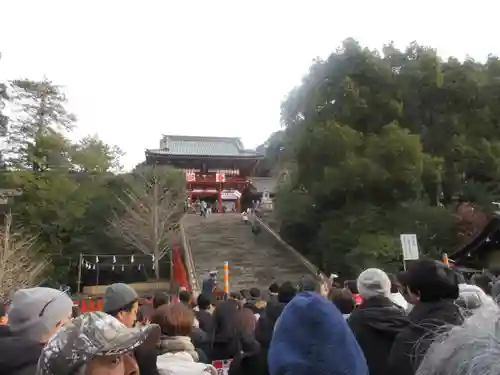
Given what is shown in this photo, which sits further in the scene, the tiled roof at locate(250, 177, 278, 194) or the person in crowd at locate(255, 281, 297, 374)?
the tiled roof at locate(250, 177, 278, 194)

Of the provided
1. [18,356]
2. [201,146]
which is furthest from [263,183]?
[18,356]

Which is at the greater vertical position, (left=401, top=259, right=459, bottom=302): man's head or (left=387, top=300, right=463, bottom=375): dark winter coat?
(left=401, top=259, right=459, bottom=302): man's head

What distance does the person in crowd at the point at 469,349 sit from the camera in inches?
40.7

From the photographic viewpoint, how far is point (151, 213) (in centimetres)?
2486

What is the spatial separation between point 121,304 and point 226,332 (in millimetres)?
1074

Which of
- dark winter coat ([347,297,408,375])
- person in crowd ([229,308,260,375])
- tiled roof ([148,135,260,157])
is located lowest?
person in crowd ([229,308,260,375])

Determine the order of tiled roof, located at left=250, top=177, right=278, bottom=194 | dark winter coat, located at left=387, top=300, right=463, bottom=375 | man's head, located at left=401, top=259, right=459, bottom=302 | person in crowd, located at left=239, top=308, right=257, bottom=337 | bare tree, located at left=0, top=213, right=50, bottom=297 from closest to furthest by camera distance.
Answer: dark winter coat, located at left=387, top=300, right=463, bottom=375 → man's head, located at left=401, top=259, right=459, bottom=302 → person in crowd, located at left=239, top=308, right=257, bottom=337 → bare tree, located at left=0, top=213, right=50, bottom=297 → tiled roof, located at left=250, top=177, right=278, bottom=194

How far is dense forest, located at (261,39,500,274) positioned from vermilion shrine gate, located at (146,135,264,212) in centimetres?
1521

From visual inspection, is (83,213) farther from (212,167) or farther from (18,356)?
(18,356)

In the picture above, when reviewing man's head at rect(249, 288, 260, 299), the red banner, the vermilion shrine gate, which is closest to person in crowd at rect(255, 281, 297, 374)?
man's head at rect(249, 288, 260, 299)

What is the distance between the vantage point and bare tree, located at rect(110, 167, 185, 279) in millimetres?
24703

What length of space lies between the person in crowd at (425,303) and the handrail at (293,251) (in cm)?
1808

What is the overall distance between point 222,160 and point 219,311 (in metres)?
34.7

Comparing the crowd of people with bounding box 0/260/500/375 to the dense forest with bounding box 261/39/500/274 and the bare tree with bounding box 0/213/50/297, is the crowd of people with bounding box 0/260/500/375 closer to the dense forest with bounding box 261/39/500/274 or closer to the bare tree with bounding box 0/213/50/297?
the dense forest with bounding box 261/39/500/274
